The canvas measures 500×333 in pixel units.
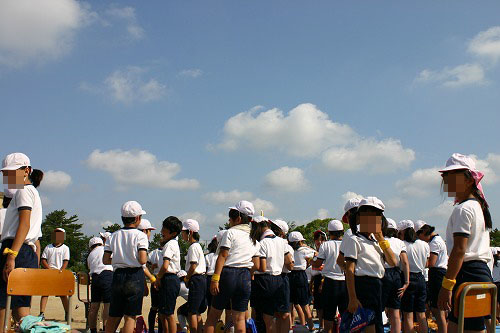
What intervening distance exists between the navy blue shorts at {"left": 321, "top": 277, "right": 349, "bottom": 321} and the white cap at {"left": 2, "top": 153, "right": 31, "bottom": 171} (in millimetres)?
5071

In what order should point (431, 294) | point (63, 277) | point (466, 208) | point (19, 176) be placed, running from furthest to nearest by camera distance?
point (431, 294), point (19, 176), point (63, 277), point (466, 208)

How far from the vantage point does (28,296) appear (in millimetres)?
4504

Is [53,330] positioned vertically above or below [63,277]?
below

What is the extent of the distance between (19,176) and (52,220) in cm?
5873

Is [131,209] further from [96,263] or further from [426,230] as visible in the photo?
[426,230]

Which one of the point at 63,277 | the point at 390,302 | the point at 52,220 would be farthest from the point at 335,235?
the point at 52,220

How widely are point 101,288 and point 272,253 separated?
3.53m

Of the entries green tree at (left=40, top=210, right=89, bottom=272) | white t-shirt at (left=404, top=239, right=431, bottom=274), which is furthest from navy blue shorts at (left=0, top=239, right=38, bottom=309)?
green tree at (left=40, top=210, right=89, bottom=272)

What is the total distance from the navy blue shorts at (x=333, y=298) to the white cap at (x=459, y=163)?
422 cm

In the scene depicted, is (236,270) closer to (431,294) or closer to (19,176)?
(19,176)

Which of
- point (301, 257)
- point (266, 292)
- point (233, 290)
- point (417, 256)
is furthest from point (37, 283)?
point (301, 257)

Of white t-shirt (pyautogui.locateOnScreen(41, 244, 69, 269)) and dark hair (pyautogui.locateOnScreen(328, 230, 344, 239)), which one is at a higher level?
dark hair (pyautogui.locateOnScreen(328, 230, 344, 239))

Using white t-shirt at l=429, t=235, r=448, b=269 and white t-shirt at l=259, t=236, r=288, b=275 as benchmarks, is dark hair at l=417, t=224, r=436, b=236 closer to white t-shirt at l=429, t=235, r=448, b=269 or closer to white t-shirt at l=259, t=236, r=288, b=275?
white t-shirt at l=429, t=235, r=448, b=269

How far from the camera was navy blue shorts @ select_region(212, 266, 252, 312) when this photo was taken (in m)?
6.16
